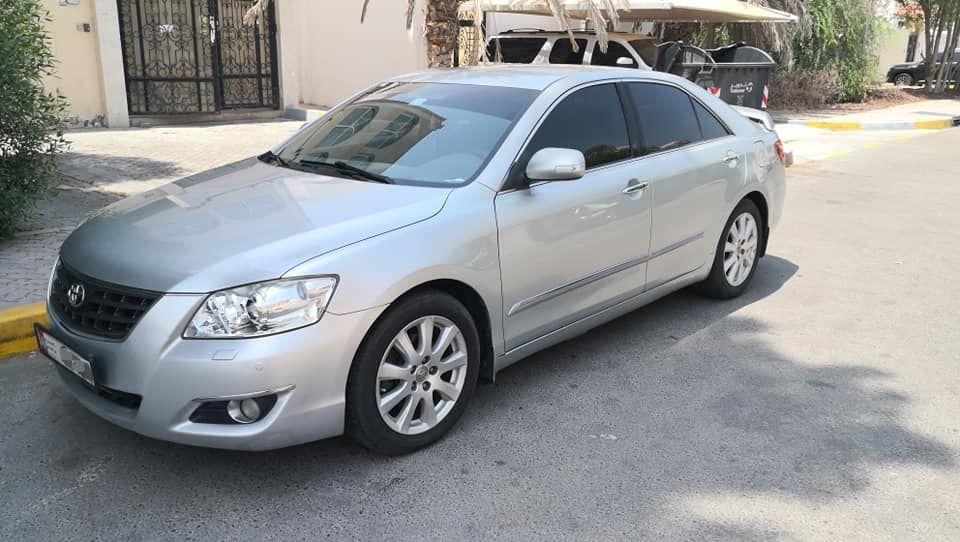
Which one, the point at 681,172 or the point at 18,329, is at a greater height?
the point at 681,172

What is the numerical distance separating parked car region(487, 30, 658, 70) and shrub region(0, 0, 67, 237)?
7.05 m

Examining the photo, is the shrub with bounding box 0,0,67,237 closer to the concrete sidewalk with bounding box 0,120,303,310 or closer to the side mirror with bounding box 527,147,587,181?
the concrete sidewalk with bounding box 0,120,303,310

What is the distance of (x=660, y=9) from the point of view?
41.1 ft

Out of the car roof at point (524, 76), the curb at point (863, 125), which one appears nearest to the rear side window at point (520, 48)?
the curb at point (863, 125)

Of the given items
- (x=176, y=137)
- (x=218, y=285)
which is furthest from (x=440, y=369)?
(x=176, y=137)

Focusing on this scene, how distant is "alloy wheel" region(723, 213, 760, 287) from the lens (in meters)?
5.48

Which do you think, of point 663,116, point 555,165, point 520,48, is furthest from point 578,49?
point 555,165

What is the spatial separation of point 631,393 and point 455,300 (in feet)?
3.97

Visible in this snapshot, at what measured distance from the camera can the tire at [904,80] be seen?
28188mm

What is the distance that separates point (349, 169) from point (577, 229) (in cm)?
119

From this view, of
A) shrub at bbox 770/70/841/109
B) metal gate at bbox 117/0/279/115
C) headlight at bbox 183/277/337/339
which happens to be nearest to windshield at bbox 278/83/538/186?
headlight at bbox 183/277/337/339

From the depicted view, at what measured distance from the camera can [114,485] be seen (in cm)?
328

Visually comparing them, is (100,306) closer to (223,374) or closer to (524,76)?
(223,374)

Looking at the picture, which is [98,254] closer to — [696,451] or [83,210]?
[696,451]
